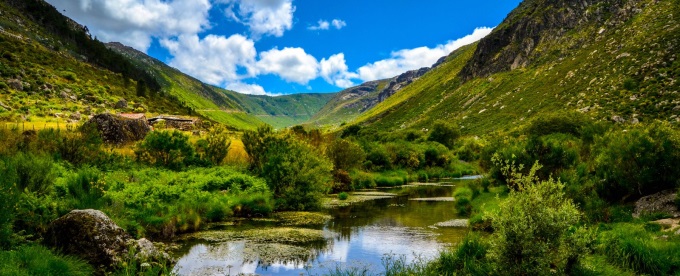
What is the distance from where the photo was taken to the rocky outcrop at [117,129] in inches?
1758

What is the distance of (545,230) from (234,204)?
78.7 ft

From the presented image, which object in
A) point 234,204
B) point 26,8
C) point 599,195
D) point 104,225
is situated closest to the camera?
point 104,225

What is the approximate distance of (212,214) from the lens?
28.1 m

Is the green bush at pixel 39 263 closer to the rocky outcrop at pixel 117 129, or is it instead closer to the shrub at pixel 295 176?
the shrub at pixel 295 176

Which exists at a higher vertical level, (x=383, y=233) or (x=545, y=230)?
(x=545, y=230)

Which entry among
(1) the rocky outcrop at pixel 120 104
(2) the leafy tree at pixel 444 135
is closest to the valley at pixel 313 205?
(1) the rocky outcrop at pixel 120 104

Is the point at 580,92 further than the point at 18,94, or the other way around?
the point at 580,92

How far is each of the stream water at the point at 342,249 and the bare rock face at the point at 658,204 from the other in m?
8.57

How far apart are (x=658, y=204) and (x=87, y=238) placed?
2417cm

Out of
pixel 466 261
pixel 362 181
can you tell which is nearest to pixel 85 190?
pixel 466 261

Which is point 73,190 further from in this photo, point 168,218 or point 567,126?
point 567,126

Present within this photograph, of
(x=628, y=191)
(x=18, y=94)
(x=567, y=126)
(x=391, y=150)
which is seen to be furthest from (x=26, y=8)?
(x=628, y=191)

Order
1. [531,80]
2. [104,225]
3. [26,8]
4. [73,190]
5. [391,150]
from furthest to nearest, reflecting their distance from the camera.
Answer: [531,80]
[26,8]
[391,150]
[73,190]
[104,225]

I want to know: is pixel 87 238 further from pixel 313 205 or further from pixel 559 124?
pixel 559 124
